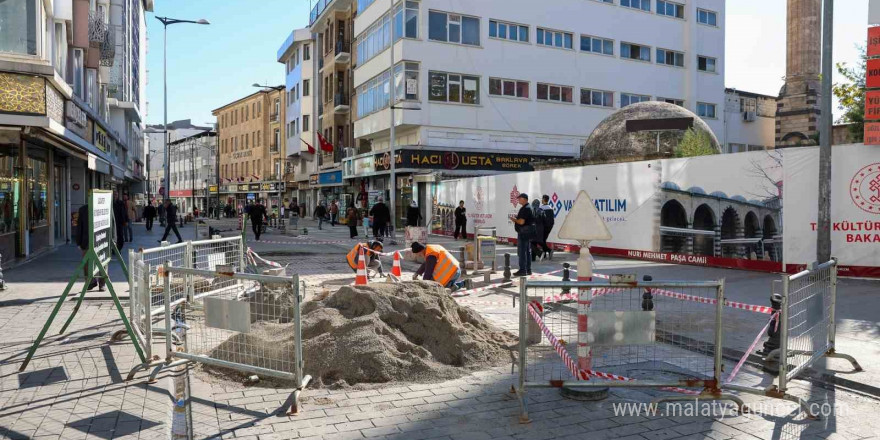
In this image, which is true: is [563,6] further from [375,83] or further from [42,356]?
[42,356]

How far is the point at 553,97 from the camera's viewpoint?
38094 mm

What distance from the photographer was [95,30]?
25.9 m

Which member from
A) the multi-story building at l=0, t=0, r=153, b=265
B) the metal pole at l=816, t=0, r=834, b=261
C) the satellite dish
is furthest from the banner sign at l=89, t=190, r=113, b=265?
the metal pole at l=816, t=0, r=834, b=261

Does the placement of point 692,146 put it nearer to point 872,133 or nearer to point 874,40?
point 874,40

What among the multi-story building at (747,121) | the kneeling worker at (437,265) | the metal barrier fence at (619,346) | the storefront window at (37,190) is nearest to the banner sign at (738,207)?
the metal barrier fence at (619,346)

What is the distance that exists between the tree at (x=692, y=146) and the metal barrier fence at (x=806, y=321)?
19.4 metres

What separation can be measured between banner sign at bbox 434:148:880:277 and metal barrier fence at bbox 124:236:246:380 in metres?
11.2

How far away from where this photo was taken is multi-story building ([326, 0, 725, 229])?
113ft

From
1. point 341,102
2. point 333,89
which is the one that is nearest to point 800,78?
point 341,102

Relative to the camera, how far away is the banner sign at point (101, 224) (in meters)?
7.00

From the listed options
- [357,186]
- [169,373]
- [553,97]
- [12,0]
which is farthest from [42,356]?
[357,186]

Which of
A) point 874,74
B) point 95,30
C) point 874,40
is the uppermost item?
point 95,30

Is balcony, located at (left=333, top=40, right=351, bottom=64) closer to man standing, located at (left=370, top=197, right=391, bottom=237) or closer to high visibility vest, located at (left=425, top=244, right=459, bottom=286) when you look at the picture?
man standing, located at (left=370, top=197, right=391, bottom=237)

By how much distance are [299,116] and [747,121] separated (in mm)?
36229
